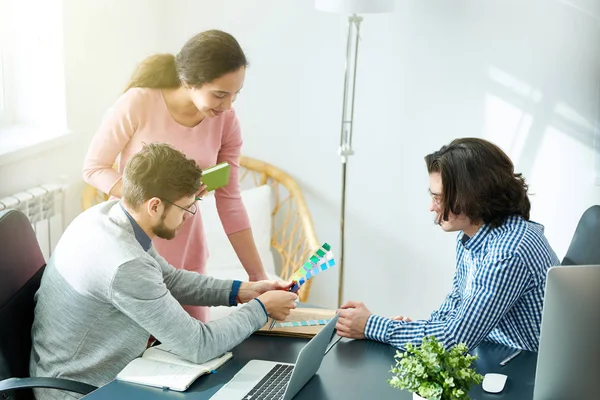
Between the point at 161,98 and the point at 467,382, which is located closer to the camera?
the point at 467,382

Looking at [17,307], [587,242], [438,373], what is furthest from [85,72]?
[438,373]

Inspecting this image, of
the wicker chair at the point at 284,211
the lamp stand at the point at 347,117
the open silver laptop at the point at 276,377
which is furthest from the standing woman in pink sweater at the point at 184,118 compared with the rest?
the wicker chair at the point at 284,211

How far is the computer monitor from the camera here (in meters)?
1.44

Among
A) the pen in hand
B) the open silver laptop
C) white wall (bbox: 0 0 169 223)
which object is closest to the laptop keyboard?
the open silver laptop

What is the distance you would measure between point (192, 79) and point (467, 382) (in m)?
1.11

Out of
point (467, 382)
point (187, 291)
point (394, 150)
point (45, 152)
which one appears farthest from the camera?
point (394, 150)

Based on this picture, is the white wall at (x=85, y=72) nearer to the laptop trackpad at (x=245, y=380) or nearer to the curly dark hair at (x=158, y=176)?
the curly dark hair at (x=158, y=176)

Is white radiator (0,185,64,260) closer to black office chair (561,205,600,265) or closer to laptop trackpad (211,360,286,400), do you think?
laptop trackpad (211,360,286,400)

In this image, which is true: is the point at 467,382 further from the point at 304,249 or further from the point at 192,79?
the point at 304,249

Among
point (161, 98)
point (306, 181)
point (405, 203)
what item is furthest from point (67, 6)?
point (405, 203)

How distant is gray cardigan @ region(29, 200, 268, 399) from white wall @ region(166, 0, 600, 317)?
1.67 meters

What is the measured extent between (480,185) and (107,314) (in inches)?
36.5

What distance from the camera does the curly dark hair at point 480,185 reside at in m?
2.00

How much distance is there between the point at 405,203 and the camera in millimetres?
3539
